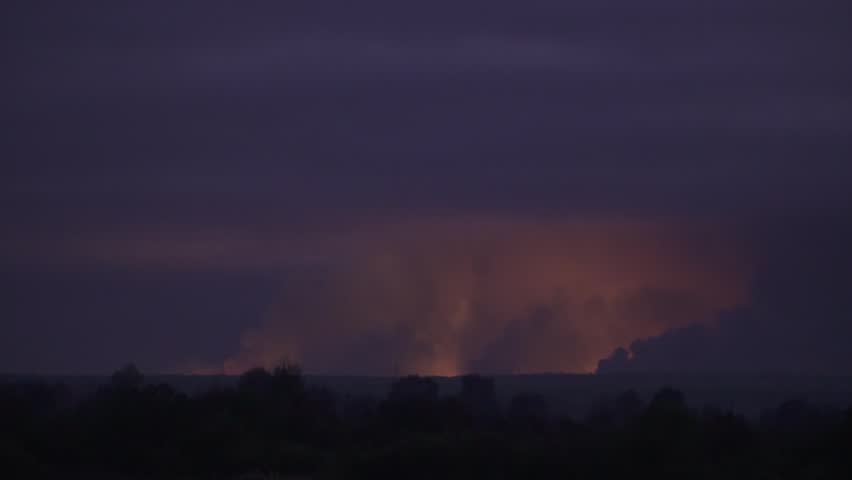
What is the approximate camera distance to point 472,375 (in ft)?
377

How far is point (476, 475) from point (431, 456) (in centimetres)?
168

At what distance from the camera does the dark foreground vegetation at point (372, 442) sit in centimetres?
4094

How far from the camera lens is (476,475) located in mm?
41312

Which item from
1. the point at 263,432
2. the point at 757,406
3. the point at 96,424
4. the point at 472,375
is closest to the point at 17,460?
the point at 96,424

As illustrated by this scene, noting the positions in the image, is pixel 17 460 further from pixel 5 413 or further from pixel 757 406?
pixel 757 406

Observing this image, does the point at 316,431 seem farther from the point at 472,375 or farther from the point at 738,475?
the point at 472,375

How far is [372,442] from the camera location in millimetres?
49625

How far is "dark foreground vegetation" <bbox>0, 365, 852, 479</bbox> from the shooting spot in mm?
40938

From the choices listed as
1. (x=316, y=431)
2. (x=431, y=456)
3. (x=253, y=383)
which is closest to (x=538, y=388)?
(x=253, y=383)

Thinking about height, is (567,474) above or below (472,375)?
below

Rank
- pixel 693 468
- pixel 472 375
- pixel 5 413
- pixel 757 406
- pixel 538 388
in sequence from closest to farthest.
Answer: pixel 693 468 → pixel 5 413 → pixel 472 375 → pixel 757 406 → pixel 538 388

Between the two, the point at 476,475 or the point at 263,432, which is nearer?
the point at 476,475

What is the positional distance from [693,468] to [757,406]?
103550 mm

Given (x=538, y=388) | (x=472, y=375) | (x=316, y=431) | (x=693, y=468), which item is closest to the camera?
(x=693, y=468)
